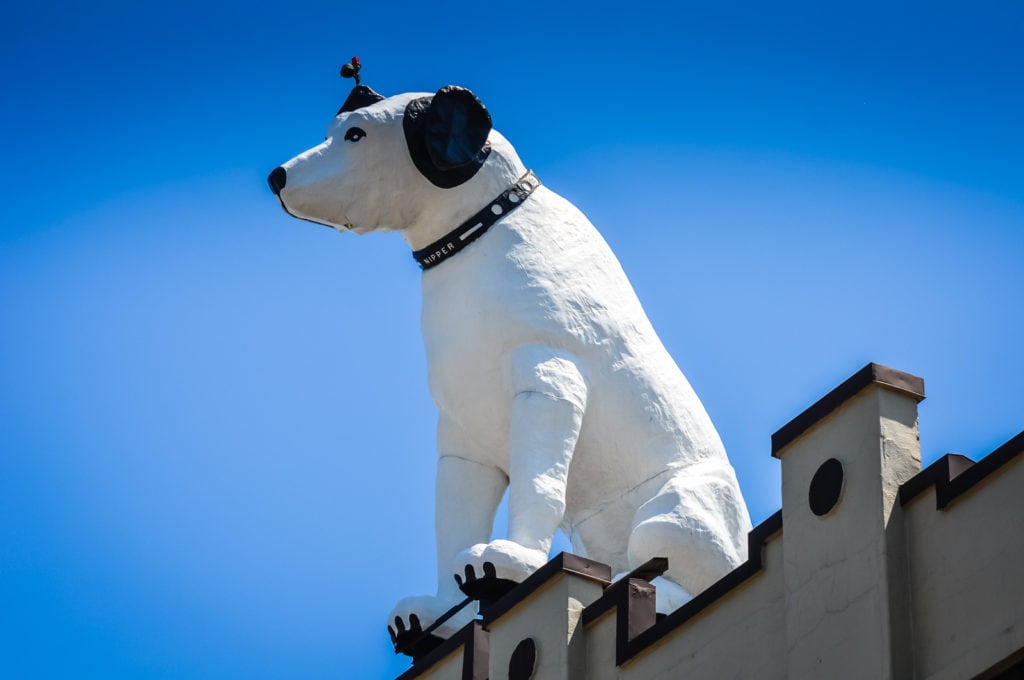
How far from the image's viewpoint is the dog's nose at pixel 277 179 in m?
14.2

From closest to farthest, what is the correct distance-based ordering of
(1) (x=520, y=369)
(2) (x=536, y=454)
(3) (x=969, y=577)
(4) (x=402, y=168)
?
(3) (x=969, y=577) < (2) (x=536, y=454) < (1) (x=520, y=369) < (4) (x=402, y=168)

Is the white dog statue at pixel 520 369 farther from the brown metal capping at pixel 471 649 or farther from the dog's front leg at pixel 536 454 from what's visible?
the brown metal capping at pixel 471 649

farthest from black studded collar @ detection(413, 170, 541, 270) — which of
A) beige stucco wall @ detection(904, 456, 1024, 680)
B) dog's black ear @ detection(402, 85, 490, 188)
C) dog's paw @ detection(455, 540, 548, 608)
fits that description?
beige stucco wall @ detection(904, 456, 1024, 680)

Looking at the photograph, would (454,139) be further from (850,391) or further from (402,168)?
(850,391)

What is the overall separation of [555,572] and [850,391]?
1.95 m

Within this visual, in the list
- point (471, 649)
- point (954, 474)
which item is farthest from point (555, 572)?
point (954, 474)

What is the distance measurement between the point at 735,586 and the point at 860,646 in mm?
1009

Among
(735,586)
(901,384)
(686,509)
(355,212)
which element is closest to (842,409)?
(901,384)

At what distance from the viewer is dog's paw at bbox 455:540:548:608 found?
12.5m

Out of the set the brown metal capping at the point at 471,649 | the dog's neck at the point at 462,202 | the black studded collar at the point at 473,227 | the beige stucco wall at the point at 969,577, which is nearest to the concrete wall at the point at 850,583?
the beige stucco wall at the point at 969,577

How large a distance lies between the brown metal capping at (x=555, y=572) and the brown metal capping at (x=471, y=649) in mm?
176

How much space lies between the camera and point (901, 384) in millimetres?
10422

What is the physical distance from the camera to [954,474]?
10008mm

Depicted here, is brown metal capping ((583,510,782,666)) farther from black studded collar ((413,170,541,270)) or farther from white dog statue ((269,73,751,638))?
black studded collar ((413,170,541,270))
